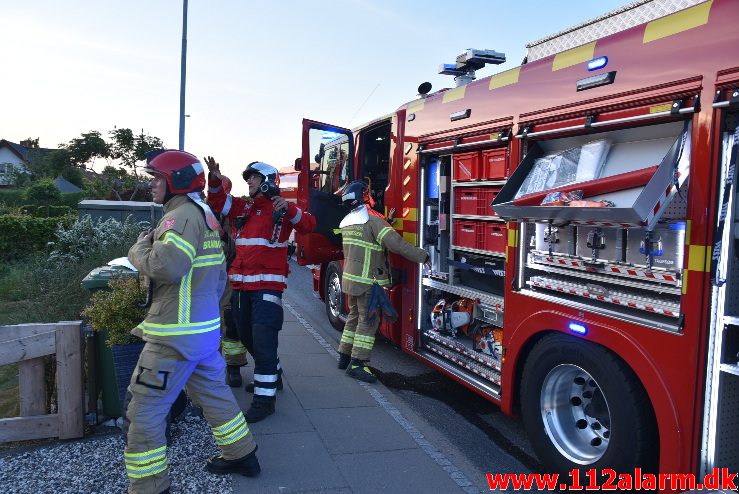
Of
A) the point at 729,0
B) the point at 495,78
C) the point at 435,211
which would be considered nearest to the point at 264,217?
the point at 435,211

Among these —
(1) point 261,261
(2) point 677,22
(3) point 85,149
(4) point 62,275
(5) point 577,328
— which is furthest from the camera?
(3) point 85,149

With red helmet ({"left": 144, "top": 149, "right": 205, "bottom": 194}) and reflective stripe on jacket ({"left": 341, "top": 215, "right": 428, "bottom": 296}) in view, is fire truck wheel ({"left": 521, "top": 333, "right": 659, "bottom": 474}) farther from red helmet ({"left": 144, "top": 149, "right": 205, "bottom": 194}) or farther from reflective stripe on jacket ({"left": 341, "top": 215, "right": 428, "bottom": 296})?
red helmet ({"left": 144, "top": 149, "right": 205, "bottom": 194})

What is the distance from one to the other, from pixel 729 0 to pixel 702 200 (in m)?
0.92

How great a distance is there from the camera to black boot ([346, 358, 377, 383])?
17.9ft

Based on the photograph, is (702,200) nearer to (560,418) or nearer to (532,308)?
(532,308)

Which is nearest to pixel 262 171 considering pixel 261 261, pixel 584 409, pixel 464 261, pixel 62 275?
pixel 261 261

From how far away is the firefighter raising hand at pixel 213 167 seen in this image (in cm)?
428

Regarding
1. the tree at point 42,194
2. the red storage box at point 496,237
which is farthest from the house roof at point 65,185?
the red storage box at point 496,237

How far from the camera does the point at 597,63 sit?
3.30m

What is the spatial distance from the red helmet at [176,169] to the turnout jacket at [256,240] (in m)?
1.18

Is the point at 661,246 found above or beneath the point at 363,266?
above

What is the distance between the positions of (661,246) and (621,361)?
26.2 inches

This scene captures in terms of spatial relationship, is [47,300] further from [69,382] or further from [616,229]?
[616,229]

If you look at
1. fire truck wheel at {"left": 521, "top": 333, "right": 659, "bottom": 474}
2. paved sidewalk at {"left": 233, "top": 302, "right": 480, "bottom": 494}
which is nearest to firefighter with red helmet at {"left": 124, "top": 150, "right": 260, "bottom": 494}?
paved sidewalk at {"left": 233, "top": 302, "right": 480, "bottom": 494}
